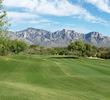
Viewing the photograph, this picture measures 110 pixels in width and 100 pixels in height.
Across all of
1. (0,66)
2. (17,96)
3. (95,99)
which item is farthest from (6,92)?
(0,66)

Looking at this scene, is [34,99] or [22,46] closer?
[34,99]

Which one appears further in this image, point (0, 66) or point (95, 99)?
point (0, 66)

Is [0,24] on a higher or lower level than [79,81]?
higher

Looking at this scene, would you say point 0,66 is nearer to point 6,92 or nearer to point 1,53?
point 6,92

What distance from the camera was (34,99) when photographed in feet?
63.0

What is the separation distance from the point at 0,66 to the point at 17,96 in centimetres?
3066

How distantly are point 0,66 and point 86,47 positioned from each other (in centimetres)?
10738

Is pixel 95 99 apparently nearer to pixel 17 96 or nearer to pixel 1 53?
pixel 17 96

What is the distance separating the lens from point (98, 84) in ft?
108

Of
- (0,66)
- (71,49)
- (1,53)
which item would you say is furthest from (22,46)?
(0,66)

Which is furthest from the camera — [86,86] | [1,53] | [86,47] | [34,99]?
[86,47]

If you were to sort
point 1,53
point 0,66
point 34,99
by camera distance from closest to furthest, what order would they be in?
point 34,99, point 0,66, point 1,53

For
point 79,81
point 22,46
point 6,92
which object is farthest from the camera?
point 22,46

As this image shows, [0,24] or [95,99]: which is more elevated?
[0,24]
